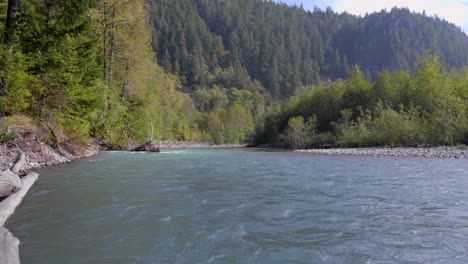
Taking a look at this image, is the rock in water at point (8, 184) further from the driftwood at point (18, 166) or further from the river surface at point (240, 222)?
the driftwood at point (18, 166)

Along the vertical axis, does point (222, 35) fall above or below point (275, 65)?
above

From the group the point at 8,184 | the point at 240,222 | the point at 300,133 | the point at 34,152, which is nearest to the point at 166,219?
the point at 240,222

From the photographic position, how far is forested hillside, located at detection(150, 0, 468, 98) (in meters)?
140

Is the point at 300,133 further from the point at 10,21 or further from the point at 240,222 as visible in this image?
the point at 240,222

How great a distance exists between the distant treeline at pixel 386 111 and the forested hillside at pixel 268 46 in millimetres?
83257

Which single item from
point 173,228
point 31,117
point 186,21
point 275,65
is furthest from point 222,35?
point 173,228

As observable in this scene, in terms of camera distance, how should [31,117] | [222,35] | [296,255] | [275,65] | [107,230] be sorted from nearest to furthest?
[296,255], [107,230], [31,117], [275,65], [222,35]

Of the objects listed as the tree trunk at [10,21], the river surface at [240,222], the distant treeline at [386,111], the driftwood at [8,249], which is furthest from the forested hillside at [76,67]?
the distant treeline at [386,111]

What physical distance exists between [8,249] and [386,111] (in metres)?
37.7

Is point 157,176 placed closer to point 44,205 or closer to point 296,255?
point 44,205

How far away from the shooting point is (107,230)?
523 cm

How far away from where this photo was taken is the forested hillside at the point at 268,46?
140 metres

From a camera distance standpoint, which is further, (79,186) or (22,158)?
(22,158)

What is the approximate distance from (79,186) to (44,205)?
2.24m
